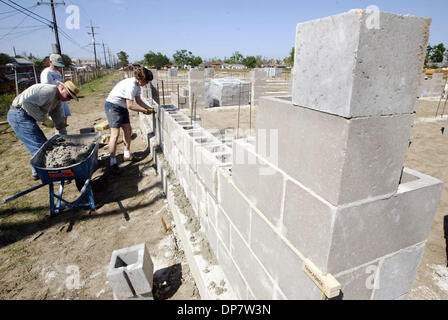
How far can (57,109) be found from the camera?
15.7 feet

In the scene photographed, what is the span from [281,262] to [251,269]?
1.54 feet

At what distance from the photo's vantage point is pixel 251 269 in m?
1.88

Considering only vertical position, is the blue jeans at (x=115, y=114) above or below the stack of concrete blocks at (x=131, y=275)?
above

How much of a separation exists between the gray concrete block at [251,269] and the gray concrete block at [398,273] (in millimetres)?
639

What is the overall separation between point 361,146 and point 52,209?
421cm

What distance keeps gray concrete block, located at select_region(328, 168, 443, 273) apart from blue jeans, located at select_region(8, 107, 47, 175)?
4.78m

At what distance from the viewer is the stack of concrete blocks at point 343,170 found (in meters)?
0.92

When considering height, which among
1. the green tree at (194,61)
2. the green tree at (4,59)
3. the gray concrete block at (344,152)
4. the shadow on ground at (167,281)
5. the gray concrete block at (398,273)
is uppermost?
the green tree at (194,61)

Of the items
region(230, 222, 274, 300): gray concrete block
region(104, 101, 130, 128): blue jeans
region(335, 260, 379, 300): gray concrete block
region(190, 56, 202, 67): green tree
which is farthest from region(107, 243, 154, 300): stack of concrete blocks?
region(190, 56, 202, 67): green tree

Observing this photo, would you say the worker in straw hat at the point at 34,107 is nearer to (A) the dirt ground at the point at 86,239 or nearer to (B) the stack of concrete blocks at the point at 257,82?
(A) the dirt ground at the point at 86,239

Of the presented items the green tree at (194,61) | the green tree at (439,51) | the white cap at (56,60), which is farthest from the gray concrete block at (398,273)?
the green tree at (194,61)

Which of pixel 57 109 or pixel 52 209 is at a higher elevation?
pixel 57 109
